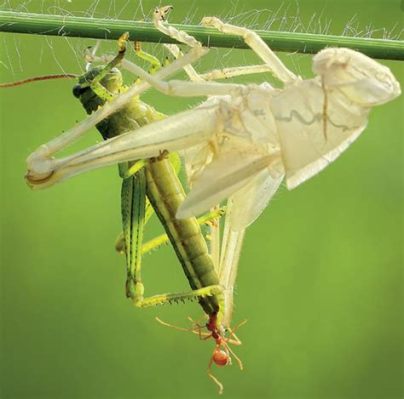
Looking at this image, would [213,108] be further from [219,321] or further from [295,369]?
[295,369]

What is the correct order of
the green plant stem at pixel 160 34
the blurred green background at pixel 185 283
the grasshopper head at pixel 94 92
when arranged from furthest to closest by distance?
the blurred green background at pixel 185 283 → the grasshopper head at pixel 94 92 → the green plant stem at pixel 160 34

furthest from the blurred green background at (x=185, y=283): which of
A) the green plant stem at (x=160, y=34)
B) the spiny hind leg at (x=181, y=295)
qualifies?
the green plant stem at (x=160, y=34)

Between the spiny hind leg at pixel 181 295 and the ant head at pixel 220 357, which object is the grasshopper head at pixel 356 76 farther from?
the ant head at pixel 220 357

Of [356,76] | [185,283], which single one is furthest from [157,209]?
[185,283]

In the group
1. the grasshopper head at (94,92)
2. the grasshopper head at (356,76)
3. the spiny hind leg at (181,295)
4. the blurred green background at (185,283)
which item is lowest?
the blurred green background at (185,283)

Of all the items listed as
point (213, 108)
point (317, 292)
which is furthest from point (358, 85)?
point (317, 292)

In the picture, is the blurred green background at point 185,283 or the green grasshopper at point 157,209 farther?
the blurred green background at point 185,283
